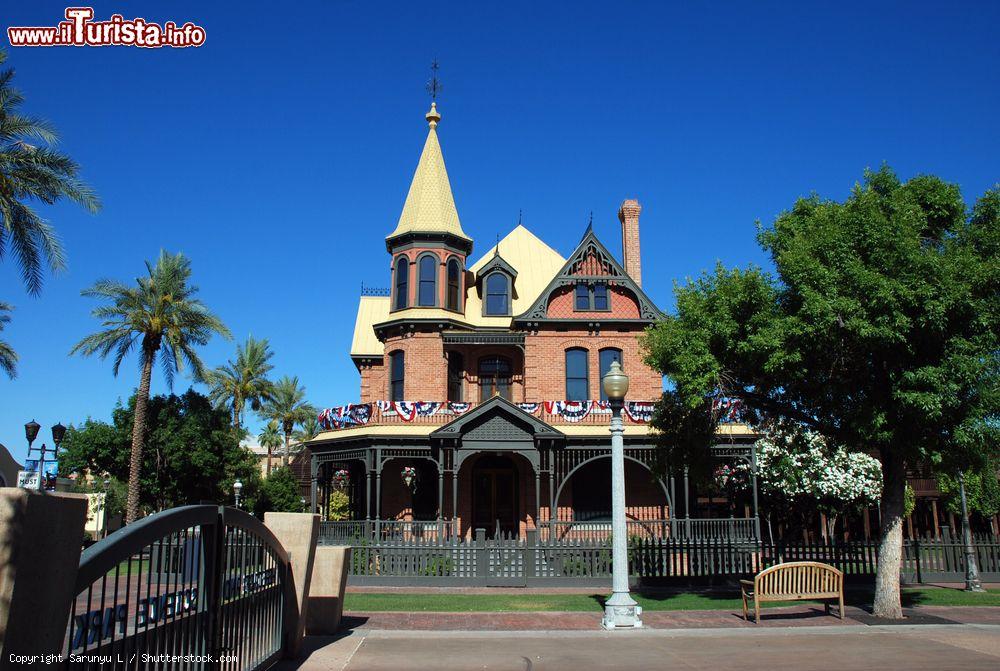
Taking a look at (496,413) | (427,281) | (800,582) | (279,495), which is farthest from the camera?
(279,495)

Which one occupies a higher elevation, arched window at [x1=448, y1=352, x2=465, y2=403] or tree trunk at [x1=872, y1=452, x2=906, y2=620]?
arched window at [x1=448, y1=352, x2=465, y2=403]

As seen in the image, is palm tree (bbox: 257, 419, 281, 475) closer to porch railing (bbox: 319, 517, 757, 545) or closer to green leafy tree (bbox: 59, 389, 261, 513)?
green leafy tree (bbox: 59, 389, 261, 513)

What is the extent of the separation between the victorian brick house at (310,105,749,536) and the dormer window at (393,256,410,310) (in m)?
0.06

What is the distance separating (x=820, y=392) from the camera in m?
14.7

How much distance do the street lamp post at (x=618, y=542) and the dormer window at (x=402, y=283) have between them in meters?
17.1

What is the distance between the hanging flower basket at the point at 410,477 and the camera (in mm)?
26422

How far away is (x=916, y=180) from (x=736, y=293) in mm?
4051

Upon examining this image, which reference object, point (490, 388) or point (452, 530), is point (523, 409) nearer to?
point (490, 388)

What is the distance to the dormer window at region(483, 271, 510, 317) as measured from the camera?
3100 centimetres

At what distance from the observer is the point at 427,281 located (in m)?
29.5

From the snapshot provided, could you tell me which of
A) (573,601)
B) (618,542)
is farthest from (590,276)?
(618,542)

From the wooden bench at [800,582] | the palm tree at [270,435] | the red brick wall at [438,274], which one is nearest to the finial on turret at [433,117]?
the red brick wall at [438,274]

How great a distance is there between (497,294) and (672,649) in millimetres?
21593

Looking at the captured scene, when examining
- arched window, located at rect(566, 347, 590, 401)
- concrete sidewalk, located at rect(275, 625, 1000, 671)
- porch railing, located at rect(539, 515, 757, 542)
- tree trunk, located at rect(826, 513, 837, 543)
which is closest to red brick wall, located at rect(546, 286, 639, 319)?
arched window, located at rect(566, 347, 590, 401)
